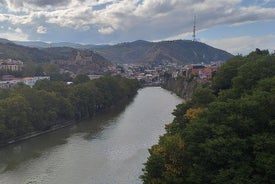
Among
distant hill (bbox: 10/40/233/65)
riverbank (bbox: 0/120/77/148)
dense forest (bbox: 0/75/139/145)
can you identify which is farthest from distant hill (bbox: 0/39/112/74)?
distant hill (bbox: 10/40/233/65)

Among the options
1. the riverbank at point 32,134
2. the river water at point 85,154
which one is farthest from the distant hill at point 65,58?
the river water at point 85,154

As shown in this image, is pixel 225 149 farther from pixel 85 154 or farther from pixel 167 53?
pixel 167 53

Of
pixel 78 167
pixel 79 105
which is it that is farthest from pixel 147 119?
pixel 78 167

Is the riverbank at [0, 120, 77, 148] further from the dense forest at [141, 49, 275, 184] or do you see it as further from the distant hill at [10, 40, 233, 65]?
the distant hill at [10, 40, 233, 65]

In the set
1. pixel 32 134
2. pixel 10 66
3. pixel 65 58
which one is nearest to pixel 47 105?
pixel 32 134

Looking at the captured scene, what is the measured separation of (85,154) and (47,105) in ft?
30.2

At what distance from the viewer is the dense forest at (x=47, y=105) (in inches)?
965

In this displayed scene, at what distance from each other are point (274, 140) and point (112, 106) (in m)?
32.3

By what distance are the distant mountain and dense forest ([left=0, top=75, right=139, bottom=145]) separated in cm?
12369

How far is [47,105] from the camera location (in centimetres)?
2903

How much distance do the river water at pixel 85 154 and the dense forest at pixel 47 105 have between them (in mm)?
974

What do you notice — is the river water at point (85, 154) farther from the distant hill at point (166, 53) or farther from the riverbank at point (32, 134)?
the distant hill at point (166, 53)

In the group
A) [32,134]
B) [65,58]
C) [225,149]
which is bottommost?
[32,134]

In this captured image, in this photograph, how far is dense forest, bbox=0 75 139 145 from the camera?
24516mm
